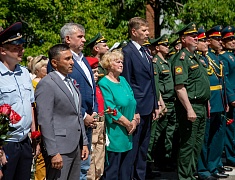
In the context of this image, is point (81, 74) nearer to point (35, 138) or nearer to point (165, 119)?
point (35, 138)

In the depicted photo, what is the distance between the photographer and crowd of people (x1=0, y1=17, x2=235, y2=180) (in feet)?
19.0

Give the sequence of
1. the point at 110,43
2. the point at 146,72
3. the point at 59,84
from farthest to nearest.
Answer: the point at 110,43 < the point at 146,72 < the point at 59,84

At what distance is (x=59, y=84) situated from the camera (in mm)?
6031

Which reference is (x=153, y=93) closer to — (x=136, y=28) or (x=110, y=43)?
(x=136, y=28)

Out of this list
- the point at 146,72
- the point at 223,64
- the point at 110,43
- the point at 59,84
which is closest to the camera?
the point at 59,84

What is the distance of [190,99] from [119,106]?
1.32 m

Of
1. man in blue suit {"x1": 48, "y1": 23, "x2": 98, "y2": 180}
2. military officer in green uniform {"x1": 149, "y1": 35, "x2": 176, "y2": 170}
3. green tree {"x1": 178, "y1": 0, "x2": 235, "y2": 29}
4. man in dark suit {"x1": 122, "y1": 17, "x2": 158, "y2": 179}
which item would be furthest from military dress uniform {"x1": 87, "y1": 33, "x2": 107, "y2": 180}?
green tree {"x1": 178, "y1": 0, "x2": 235, "y2": 29}

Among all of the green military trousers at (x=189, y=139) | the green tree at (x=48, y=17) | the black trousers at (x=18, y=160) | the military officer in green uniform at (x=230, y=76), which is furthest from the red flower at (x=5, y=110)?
the green tree at (x=48, y=17)

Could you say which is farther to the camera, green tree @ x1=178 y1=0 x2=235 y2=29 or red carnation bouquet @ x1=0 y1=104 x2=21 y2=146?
green tree @ x1=178 y1=0 x2=235 y2=29

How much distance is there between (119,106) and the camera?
768cm

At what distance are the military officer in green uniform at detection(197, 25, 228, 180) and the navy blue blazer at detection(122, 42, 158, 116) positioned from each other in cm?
122

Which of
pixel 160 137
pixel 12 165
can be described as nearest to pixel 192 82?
pixel 160 137

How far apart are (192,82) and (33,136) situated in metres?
3.27

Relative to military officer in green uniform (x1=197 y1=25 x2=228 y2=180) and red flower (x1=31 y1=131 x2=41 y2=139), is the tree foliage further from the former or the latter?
red flower (x1=31 y1=131 x2=41 y2=139)
